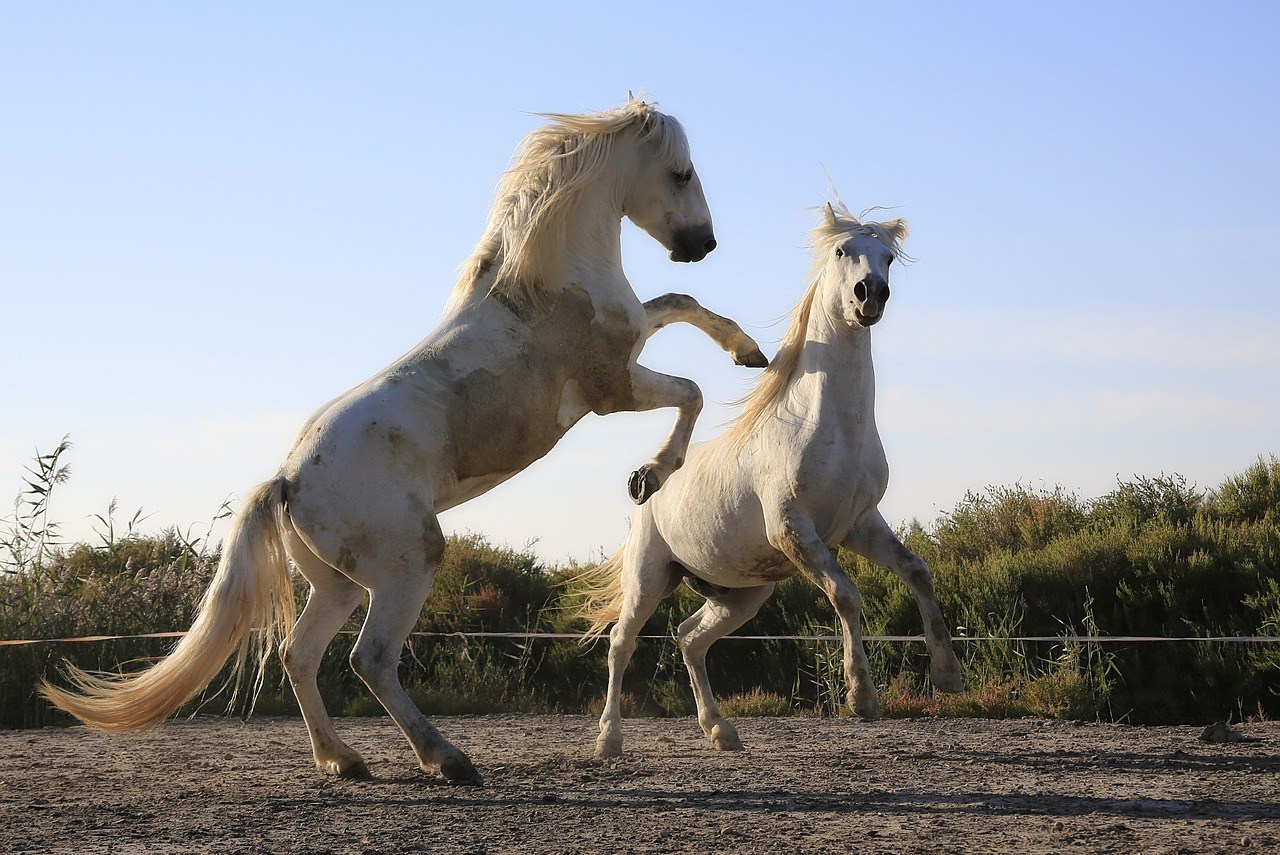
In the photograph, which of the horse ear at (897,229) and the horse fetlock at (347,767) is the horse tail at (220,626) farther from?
the horse ear at (897,229)

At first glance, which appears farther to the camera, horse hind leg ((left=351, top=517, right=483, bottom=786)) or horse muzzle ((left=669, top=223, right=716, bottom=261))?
horse muzzle ((left=669, top=223, right=716, bottom=261))

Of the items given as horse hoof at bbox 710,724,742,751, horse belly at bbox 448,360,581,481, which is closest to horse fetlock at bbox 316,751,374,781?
horse belly at bbox 448,360,581,481

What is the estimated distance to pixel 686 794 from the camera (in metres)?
5.09

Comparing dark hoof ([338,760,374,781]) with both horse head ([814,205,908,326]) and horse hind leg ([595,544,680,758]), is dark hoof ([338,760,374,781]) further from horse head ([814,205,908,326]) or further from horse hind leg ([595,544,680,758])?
horse head ([814,205,908,326])

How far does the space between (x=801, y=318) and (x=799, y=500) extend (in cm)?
112

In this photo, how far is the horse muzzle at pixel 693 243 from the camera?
5992mm

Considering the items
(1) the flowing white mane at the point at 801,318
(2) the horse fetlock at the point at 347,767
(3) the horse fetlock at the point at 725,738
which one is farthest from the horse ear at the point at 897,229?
(2) the horse fetlock at the point at 347,767

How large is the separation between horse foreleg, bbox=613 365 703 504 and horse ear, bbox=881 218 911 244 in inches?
55.5

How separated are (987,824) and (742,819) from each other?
0.80 metres

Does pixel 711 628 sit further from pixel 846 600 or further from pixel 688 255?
pixel 688 255

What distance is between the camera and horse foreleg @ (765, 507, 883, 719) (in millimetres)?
5508

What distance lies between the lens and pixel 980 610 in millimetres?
9773

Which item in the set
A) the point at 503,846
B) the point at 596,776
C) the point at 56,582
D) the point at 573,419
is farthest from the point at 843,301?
the point at 56,582

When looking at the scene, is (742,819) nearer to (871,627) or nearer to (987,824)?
(987,824)
